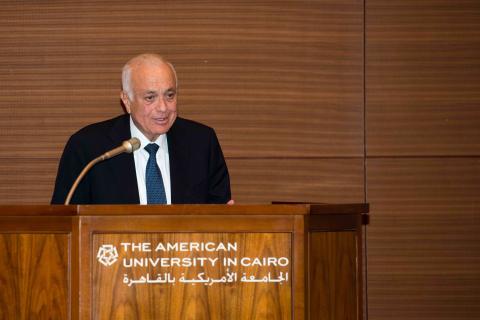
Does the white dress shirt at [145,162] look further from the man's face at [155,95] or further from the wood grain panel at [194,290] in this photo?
the wood grain panel at [194,290]

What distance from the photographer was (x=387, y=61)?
4805mm

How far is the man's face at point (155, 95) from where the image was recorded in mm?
3695

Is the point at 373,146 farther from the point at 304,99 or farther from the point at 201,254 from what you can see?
the point at 201,254

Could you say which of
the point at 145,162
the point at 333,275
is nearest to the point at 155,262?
the point at 333,275

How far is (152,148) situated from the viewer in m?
3.74

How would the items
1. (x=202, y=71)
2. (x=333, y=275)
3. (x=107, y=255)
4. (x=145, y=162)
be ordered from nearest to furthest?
1. (x=107, y=255)
2. (x=333, y=275)
3. (x=145, y=162)
4. (x=202, y=71)

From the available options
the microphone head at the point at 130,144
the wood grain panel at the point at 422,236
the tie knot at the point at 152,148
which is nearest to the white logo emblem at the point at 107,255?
the microphone head at the point at 130,144

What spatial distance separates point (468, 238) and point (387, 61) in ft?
3.66

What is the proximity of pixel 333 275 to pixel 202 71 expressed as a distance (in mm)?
2193

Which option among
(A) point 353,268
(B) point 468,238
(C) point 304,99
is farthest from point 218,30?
(A) point 353,268

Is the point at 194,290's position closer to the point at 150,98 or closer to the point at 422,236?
the point at 150,98

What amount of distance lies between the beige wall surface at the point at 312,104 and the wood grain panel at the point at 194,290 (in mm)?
2077

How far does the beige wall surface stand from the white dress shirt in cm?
93

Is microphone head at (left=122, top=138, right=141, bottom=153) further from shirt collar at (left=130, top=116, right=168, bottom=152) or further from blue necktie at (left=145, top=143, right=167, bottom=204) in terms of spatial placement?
shirt collar at (left=130, top=116, right=168, bottom=152)
